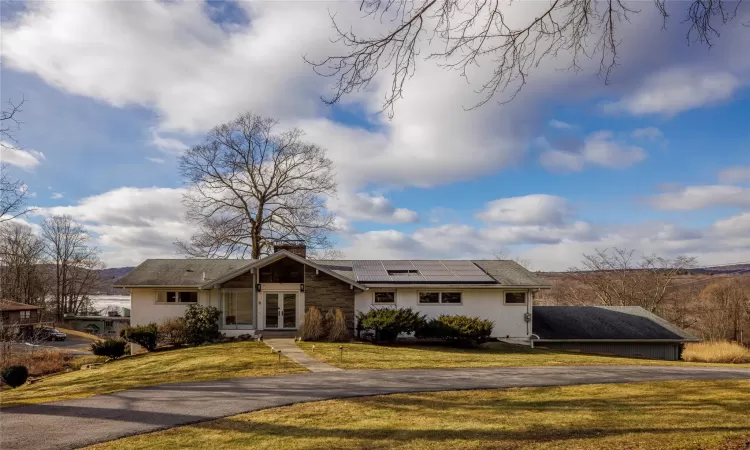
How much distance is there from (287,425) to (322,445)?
1360 millimetres

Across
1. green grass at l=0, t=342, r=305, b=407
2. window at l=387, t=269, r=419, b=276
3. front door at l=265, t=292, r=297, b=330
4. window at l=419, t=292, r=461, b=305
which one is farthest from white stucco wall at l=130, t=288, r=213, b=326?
window at l=419, t=292, r=461, b=305

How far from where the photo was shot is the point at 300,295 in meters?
24.7

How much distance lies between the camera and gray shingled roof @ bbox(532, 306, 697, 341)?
24844mm

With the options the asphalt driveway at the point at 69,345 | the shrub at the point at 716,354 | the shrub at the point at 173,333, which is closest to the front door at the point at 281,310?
the shrub at the point at 173,333

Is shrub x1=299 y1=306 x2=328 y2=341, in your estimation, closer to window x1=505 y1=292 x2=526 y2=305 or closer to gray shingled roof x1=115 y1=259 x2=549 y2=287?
gray shingled roof x1=115 y1=259 x2=549 y2=287

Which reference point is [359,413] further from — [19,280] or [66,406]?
[19,280]

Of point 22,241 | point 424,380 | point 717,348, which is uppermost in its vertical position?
point 22,241

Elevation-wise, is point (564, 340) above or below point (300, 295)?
below

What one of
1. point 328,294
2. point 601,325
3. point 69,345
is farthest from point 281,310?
point 69,345

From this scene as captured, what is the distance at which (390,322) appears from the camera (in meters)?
21.7

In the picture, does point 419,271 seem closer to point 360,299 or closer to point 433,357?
point 360,299

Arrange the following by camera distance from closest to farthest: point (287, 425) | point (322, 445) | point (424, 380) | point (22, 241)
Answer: point (322, 445) < point (287, 425) < point (424, 380) < point (22, 241)

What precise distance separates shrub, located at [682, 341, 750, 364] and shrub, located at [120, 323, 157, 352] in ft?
87.4

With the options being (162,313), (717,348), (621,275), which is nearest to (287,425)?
(162,313)
